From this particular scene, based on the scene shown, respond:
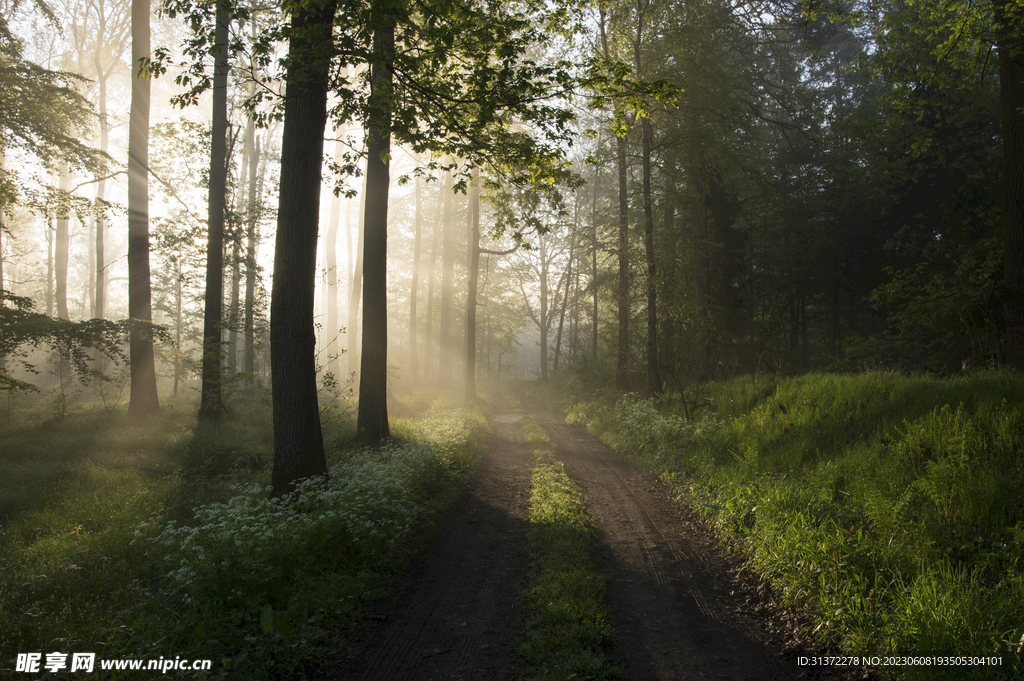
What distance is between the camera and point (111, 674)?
351 cm

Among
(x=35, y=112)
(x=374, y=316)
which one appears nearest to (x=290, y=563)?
(x=374, y=316)

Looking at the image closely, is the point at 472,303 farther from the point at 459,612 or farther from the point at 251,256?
the point at 459,612

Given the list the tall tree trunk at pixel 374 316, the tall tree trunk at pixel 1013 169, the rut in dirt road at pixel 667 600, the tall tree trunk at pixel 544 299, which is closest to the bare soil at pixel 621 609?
the rut in dirt road at pixel 667 600

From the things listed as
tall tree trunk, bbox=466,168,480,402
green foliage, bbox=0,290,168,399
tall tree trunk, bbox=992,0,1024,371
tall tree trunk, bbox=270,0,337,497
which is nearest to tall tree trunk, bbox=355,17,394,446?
tall tree trunk, bbox=270,0,337,497

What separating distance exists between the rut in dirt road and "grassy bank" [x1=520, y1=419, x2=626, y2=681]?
7.4 inches

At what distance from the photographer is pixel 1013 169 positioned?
8.99 meters

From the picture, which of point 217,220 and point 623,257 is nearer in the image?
point 217,220

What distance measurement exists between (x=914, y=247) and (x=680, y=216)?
9255 mm

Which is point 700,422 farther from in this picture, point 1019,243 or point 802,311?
point 802,311

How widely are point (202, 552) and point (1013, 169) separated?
47.4ft

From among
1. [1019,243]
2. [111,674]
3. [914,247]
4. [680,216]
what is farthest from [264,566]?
[914,247]

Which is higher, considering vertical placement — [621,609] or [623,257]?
[623,257]

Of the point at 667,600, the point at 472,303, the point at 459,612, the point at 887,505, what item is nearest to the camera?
the point at 459,612

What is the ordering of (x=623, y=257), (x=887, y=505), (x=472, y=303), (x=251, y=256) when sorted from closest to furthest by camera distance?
(x=887, y=505) → (x=623, y=257) → (x=251, y=256) → (x=472, y=303)
